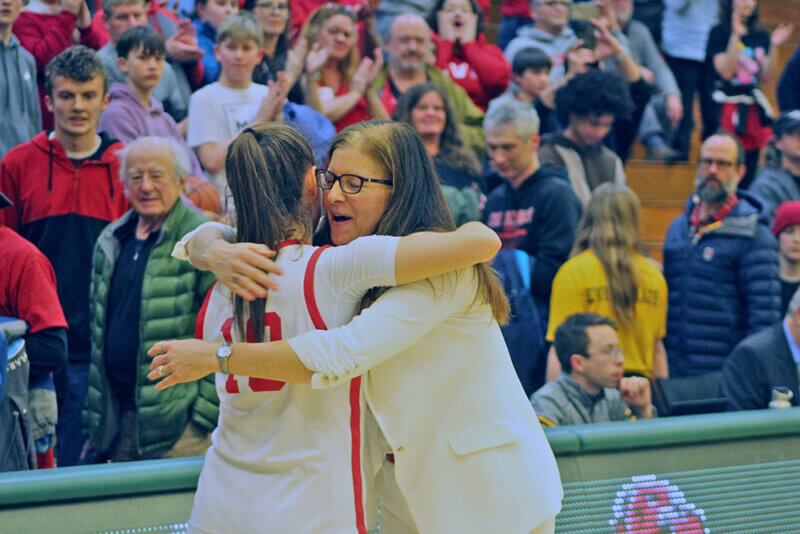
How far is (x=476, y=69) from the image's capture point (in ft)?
23.1

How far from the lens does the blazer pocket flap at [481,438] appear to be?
231 centimetres

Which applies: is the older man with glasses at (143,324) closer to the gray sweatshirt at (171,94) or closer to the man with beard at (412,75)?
the gray sweatshirt at (171,94)

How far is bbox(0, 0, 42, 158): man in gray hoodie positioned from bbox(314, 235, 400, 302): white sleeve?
3.51 meters

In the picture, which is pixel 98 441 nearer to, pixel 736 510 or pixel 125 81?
pixel 125 81

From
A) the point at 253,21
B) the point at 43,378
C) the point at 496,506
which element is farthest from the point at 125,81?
the point at 496,506

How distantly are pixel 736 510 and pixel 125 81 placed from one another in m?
3.81

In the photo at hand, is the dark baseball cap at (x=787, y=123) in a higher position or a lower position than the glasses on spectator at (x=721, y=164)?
higher

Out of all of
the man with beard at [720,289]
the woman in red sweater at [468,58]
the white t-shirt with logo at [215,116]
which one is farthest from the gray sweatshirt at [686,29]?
the white t-shirt with logo at [215,116]

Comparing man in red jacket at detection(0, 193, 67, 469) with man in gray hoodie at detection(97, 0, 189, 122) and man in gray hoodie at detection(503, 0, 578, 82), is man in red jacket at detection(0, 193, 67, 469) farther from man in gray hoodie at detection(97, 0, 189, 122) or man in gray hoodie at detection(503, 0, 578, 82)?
man in gray hoodie at detection(503, 0, 578, 82)

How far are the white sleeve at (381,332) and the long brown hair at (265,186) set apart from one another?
18 centimetres

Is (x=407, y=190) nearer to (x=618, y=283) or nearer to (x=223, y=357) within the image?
(x=223, y=357)

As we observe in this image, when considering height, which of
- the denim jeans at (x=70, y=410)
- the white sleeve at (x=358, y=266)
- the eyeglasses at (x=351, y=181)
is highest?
the eyeglasses at (x=351, y=181)

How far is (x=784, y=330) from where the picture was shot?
4.99 metres

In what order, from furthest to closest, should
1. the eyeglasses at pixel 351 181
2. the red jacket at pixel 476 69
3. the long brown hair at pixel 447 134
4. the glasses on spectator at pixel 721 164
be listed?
the red jacket at pixel 476 69, the glasses on spectator at pixel 721 164, the long brown hair at pixel 447 134, the eyeglasses at pixel 351 181
